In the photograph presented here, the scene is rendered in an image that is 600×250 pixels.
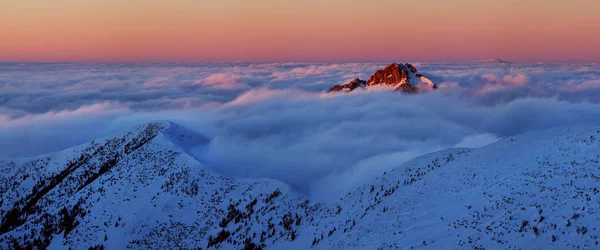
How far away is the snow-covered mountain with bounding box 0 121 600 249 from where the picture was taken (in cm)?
2062

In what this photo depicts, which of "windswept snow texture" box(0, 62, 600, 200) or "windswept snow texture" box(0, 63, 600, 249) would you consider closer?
"windswept snow texture" box(0, 63, 600, 249)

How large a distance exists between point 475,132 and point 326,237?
121 m

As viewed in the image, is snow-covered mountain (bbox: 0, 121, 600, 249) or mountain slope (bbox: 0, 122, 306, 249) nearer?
snow-covered mountain (bbox: 0, 121, 600, 249)

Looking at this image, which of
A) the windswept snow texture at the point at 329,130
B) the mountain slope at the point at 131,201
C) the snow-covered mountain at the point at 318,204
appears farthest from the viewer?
the windswept snow texture at the point at 329,130

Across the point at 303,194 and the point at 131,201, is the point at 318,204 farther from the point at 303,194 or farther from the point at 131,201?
the point at 131,201

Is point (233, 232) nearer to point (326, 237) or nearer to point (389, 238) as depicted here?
point (326, 237)

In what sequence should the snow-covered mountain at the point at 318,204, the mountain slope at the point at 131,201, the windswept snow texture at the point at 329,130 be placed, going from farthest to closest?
the windswept snow texture at the point at 329,130
the mountain slope at the point at 131,201
the snow-covered mountain at the point at 318,204

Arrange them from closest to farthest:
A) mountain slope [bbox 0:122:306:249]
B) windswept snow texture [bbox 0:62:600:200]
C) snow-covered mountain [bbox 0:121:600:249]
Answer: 1. snow-covered mountain [bbox 0:121:600:249]
2. mountain slope [bbox 0:122:306:249]
3. windswept snow texture [bbox 0:62:600:200]

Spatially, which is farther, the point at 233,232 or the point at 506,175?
the point at 233,232

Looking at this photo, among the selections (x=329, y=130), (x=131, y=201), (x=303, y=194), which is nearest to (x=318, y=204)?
(x=303, y=194)

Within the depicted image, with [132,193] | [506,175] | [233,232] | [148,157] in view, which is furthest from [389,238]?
[148,157]

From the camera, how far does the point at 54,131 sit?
146250mm

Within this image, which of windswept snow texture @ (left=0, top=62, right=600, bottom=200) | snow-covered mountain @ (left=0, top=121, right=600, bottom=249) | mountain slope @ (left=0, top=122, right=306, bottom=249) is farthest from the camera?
windswept snow texture @ (left=0, top=62, right=600, bottom=200)

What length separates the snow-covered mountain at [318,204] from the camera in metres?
20.6
